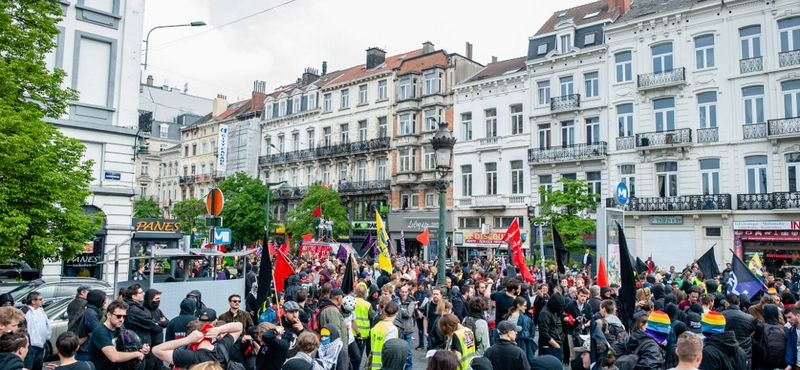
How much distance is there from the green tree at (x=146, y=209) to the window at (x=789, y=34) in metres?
52.6

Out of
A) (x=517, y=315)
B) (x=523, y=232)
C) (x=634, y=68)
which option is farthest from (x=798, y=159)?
(x=517, y=315)

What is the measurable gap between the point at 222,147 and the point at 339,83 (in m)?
10.7

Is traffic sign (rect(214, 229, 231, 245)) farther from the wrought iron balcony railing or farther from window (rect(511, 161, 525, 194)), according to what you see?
the wrought iron balcony railing

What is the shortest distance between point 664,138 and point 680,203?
130 inches

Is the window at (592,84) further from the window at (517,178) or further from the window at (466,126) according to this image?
the window at (466,126)

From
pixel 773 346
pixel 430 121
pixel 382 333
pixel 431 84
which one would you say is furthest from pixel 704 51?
pixel 382 333

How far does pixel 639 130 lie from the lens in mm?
30016

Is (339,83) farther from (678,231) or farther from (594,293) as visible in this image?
(594,293)

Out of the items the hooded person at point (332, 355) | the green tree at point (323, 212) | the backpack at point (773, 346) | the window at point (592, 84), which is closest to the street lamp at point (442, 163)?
the hooded person at point (332, 355)

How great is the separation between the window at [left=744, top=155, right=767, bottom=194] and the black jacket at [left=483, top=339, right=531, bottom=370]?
2553 centimetres

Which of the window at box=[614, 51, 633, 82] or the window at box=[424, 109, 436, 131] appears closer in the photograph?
the window at box=[614, 51, 633, 82]

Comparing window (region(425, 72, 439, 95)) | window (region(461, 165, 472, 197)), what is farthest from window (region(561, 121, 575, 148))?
window (region(425, 72, 439, 95))

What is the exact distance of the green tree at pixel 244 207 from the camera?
45.7 metres

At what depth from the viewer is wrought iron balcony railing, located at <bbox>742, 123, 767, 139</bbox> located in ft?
86.5
